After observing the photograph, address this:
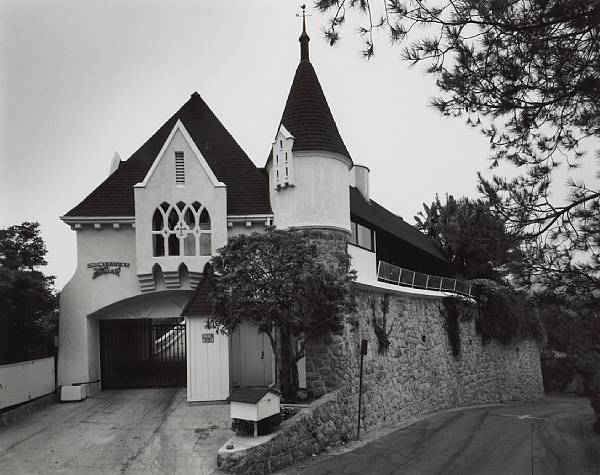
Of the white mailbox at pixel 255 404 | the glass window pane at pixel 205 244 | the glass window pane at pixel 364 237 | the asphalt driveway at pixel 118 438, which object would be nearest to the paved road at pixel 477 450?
the white mailbox at pixel 255 404

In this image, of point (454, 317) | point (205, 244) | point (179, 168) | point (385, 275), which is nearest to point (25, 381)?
point (205, 244)

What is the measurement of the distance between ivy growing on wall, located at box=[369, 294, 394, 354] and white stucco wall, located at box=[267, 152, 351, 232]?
2981mm

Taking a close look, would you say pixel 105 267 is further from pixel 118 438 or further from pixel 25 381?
pixel 118 438

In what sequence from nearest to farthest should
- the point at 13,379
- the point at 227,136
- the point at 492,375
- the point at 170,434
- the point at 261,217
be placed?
the point at 170,434 → the point at 13,379 → the point at 261,217 → the point at 227,136 → the point at 492,375

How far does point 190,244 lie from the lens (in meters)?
17.0

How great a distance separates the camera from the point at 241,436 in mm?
11008

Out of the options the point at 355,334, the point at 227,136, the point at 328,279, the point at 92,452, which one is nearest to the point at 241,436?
the point at 92,452

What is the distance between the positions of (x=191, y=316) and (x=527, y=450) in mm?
8918

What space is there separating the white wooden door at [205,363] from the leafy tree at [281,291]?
1.82 meters

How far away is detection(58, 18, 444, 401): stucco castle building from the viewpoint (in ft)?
50.7

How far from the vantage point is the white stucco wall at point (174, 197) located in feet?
54.2

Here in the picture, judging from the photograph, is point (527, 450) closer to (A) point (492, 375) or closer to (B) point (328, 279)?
(B) point (328, 279)

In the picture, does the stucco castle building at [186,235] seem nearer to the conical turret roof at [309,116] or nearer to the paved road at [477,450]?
the conical turret roof at [309,116]

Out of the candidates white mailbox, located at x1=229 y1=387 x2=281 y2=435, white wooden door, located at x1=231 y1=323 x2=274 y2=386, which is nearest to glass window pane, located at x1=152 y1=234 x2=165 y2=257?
white wooden door, located at x1=231 y1=323 x2=274 y2=386
